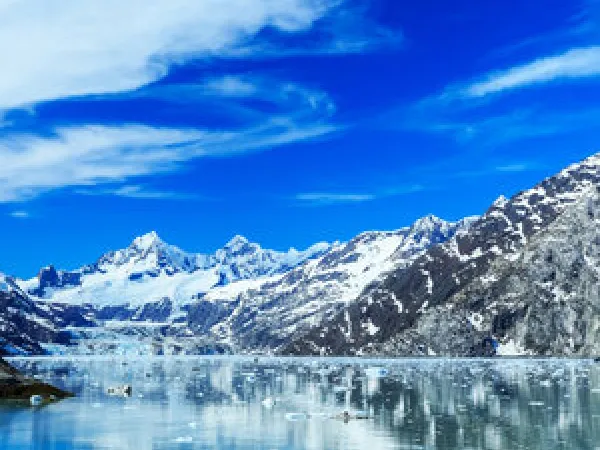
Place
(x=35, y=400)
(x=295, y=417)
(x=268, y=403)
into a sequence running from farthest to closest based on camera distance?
(x=35, y=400) → (x=268, y=403) → (x=295, y=417)

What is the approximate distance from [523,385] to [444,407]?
40837 mm

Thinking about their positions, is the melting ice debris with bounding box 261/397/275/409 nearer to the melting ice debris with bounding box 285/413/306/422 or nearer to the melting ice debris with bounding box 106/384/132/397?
the melting ice debris with bounding box 285/413/306/422

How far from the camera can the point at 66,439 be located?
2443 inches

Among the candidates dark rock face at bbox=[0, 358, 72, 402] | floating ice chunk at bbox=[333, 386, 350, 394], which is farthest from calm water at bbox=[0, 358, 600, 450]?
→ dark rock face at bbox=[0, 358, 72, 402]

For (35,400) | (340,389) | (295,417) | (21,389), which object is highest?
(21,389)

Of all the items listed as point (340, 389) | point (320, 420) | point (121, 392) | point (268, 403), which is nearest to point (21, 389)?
point (121, 392)

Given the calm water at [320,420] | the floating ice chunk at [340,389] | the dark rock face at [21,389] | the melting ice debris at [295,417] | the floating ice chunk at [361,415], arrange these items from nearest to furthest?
the calm water at [320,420] < the melting ice debris at [295,417] < the floating ice chunk at [361,415] < the dark rock face at [21,389] < the floating ice chunk at [340,389]

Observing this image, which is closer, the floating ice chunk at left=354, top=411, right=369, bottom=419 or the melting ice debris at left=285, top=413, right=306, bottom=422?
the melting ice debris at left=285, top=413, right=306, bottom=422

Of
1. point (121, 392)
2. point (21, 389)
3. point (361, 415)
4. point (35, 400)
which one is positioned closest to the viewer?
point (361, 415)

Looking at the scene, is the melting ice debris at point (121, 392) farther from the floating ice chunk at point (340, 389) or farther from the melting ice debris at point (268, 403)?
the floating ice chunk at point (340, 389)

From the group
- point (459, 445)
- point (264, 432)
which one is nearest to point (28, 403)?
point (264, 432)

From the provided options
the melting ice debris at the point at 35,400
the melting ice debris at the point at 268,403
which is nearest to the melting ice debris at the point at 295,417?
the melting ice debris at the point at 268,403

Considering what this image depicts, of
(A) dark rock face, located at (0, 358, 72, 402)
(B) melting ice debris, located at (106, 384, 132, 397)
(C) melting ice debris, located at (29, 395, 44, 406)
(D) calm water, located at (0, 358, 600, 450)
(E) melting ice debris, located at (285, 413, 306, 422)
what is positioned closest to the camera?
(D) calm water, located at (0, 358, 600, 450)

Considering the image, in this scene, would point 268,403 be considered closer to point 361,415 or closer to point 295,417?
point 295,417
